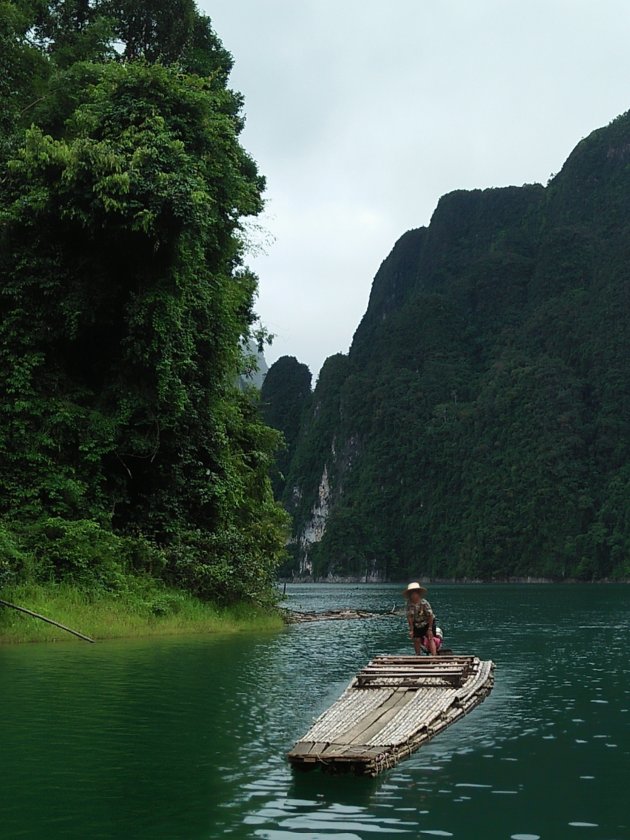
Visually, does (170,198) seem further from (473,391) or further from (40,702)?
(473,391)

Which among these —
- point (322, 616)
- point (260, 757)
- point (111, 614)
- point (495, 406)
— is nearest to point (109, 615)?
point (111, 614)

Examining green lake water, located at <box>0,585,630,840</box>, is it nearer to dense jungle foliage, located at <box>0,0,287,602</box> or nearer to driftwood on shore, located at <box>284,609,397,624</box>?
dense jungle foliage, located at <box>0,0,287,602</box>

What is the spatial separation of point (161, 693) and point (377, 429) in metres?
141

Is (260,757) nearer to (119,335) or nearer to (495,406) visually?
(119,335)

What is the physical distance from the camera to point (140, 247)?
73.2ft

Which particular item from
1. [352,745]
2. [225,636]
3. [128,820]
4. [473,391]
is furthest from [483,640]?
[473,391]

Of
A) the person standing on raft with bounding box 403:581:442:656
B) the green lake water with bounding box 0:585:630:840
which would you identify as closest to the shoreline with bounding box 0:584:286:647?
the green lake water with bounding box 0:585:630:840

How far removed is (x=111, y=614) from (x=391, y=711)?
10.9 m

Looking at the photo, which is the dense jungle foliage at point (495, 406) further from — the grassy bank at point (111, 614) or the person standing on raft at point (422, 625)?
the person standing on raft at point (422, 625)

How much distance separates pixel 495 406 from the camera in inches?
4968

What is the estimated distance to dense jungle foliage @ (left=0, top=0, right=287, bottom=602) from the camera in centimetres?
2089

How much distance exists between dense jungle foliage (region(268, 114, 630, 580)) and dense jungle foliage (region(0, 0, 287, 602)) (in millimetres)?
80216

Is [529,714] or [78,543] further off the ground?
[78,543]

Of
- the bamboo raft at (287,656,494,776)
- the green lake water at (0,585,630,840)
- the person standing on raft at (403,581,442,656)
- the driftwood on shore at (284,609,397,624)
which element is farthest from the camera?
the driftwood on shore at (284,609,397,624)
